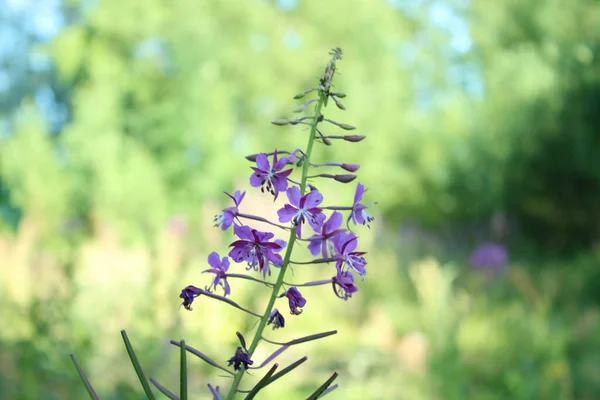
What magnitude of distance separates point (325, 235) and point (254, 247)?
0.30 feet

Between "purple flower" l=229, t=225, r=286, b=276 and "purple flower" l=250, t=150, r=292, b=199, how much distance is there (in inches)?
2.2

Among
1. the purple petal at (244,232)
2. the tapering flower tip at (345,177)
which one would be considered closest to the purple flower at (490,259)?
the tapering flower tip at (345,177)

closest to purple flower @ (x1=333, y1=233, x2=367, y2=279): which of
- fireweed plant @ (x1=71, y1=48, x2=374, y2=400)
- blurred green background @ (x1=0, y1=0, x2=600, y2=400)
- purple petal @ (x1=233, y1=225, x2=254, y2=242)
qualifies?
fireweed plant @ (x1=71, y1=48, x2=374, y2=400)

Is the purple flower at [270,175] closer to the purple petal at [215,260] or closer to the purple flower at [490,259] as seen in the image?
the purple petal at [215,260]

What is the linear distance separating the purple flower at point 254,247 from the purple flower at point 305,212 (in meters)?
0.03

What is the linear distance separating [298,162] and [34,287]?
407 cm

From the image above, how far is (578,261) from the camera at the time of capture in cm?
1151

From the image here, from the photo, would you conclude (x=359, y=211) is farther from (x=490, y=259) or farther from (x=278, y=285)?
(x=490, y=259)

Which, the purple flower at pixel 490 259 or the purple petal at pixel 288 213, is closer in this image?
the purple petal at pixel 288 213

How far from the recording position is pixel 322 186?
13.5 metres

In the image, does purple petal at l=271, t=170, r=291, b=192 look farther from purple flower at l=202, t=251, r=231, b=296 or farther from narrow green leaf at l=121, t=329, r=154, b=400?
narrow green leaf at l=121, t=329, r=154, b=400

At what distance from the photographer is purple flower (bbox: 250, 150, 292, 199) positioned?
0.81m

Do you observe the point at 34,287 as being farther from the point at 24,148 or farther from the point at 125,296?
the point at 24,148

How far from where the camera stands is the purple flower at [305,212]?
2.57ft
